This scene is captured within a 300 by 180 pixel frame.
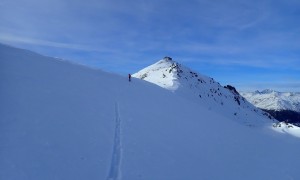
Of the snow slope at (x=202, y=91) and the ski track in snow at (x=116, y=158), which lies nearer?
the ski track in snow at (x=116, y=158)

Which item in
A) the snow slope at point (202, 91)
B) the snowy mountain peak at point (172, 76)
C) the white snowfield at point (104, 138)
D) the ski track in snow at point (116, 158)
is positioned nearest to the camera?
the ski track in snow at point (116, 158)

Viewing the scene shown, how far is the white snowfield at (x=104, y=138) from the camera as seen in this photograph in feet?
48.4

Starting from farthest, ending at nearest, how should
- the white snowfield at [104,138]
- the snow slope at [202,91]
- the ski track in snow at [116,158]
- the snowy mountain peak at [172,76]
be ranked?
the snowy mountain peak at [172,76] → the snow slope at [202,91] → the white snowfield at [104,138] → the ski track in snow at [116,158]

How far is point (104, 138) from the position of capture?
18.8 meters

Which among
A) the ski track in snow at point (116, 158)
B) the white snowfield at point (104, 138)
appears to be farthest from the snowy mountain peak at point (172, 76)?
the ski track in snow at point (116, 158)

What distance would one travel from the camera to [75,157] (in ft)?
50.7

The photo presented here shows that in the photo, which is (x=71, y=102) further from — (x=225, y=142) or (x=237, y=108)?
(x=237, y=108)

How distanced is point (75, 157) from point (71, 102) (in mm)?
9038

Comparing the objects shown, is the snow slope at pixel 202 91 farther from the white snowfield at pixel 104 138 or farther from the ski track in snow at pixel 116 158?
the ski track in snow at pixel 116 158

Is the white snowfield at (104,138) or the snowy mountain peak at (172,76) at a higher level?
the snowy mountain peak at (172,76)

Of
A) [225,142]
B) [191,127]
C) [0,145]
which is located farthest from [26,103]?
[225,142]

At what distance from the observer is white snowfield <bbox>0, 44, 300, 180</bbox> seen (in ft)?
48.4

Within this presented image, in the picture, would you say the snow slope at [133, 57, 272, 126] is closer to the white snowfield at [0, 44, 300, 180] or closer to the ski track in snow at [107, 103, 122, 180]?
the white snowfield at [0, 44, 300, 180]

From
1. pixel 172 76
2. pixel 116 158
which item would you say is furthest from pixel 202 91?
pixel 116 158
